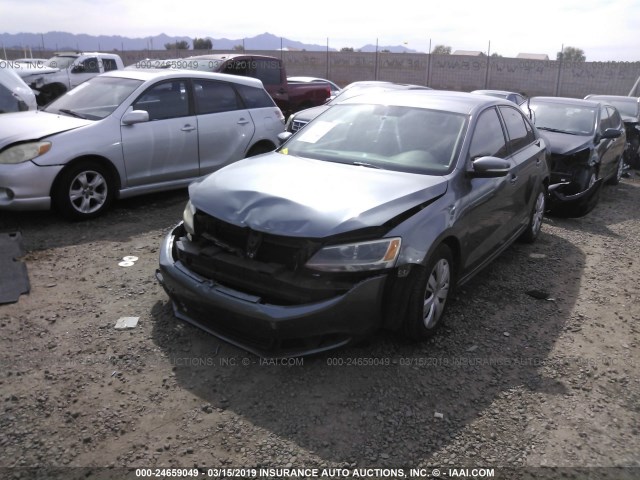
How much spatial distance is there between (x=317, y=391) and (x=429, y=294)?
1039 millimetres

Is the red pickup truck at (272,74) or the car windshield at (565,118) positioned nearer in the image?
the car windshield at (565,118)

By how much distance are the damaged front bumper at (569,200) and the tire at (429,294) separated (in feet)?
13.3

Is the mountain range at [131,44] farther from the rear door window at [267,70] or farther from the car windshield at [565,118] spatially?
the car windshield at [565,118]

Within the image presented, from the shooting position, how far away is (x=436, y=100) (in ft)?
15.5

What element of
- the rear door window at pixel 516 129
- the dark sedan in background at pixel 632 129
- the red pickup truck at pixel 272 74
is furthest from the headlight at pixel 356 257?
the dark sedan in background at pixel 632 129

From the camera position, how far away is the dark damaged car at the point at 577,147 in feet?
24.5

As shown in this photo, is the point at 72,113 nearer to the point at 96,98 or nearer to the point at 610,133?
the point at 96,98

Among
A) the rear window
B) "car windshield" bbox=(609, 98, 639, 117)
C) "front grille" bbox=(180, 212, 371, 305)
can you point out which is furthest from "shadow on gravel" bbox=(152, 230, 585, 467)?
"car windshield" bbox=(609, 98, 639, 117)

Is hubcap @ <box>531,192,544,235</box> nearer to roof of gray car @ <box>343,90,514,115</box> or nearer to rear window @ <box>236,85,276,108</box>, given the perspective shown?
roof of gray car @ <box>343,90,514,115</box>

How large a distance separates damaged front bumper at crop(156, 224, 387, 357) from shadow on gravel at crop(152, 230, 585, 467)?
0.23m

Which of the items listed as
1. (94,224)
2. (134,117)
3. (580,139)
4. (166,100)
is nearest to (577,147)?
(580,139)

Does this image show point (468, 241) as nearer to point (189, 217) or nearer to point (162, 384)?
point (189, 217)

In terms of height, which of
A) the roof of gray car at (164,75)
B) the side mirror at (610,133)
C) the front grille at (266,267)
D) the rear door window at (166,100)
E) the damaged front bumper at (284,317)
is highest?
the roof of gray car at (164,75)

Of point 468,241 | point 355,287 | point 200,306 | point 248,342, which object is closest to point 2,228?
point 200,306
